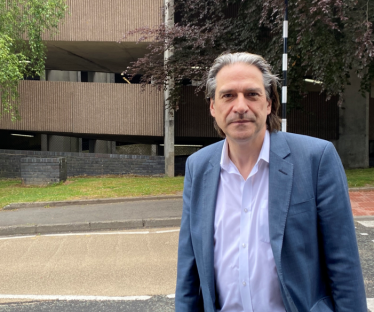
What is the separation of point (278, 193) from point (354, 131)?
50.7ft

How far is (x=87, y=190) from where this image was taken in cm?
1076

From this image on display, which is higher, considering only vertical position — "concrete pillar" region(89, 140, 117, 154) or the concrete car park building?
the concrete car park building

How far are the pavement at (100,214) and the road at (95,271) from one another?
0.42 m

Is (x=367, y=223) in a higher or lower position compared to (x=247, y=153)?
lower

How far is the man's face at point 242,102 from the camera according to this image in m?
A: 1.53

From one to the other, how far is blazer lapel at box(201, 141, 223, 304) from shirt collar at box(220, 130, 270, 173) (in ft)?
0.10

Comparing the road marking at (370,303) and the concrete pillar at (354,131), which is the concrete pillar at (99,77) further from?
the road marking at (370,303)

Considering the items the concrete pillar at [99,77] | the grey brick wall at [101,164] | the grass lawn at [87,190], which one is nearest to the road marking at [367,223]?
the grass lawn at [87,190]

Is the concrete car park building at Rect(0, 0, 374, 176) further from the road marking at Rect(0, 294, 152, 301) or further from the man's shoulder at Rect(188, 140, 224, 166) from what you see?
the man's shoulder at Rect(188, 140, 224, 166)

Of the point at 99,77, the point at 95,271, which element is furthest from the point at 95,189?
the point at 99,77

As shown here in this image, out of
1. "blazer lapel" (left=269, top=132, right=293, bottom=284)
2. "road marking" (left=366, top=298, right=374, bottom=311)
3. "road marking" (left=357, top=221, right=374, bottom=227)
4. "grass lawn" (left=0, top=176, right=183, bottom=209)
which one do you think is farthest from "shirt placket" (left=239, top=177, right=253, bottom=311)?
"grass lawn" (left=0, top=176, right=183, bottom=209)

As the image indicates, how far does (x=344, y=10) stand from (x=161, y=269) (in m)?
7.40

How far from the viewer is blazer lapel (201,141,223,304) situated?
1589mm

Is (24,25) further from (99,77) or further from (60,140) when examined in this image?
(60,140)
